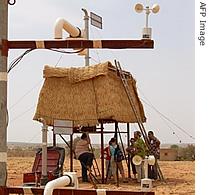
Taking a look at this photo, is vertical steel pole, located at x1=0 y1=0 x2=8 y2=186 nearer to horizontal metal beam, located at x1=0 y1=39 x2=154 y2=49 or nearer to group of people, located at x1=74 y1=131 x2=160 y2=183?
horizontal metal beam, located at x1=0 y1=39 x2=154 y2=49

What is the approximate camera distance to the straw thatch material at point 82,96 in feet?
39.7

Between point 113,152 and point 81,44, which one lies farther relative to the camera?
point 113,152

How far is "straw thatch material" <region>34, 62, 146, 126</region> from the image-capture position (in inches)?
476

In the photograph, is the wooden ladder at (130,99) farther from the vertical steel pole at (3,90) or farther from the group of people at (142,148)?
the vertical steel pole at (3,90)

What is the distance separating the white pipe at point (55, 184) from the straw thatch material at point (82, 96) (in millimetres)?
6978

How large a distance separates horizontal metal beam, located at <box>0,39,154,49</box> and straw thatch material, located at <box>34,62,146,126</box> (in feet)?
22.1

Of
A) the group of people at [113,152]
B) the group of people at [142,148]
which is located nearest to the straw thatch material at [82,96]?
the group of people at [113,152]

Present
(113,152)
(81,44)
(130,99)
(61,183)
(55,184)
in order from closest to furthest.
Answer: (55,184) < (61,183) < (81,44) < (113,152) < (130,99)

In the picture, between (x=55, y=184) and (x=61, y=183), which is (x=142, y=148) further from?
(x=55, y=184)

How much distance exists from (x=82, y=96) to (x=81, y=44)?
7122 mm

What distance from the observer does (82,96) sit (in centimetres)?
1234

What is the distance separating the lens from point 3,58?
512 centimetres

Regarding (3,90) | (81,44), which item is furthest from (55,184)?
(81,44)
